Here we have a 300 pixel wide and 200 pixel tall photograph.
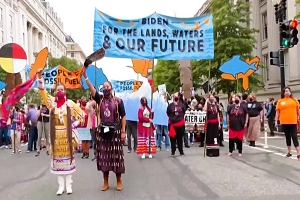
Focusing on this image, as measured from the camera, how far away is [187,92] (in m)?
22.9

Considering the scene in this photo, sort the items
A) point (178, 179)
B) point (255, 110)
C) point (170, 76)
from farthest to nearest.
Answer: point (170, 76) < point (255, 110) < point (178, 179)

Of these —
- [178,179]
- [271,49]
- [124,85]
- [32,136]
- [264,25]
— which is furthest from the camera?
[264,25]

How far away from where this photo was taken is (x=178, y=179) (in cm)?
835

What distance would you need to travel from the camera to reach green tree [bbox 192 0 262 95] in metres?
29.4

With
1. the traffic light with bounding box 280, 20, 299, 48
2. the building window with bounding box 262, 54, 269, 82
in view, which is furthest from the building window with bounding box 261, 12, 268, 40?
the traffic light with bounding box 280, 20, 299, 48

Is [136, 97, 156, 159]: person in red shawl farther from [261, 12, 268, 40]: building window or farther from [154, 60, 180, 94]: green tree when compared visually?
[154, 60, 180, 94]: green tree

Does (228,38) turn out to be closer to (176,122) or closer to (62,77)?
(62,77)

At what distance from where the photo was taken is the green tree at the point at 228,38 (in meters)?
29.4

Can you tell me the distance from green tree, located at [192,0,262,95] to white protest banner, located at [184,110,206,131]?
12.9 meters

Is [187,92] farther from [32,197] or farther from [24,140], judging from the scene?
[32,197]

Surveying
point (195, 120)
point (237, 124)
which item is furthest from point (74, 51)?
point (237, 124)

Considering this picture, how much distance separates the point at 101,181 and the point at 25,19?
8233cm

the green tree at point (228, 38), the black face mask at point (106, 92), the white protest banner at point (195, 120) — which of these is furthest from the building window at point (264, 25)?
the black face mask at point (106, 92)

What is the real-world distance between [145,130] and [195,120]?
4.64 meters
